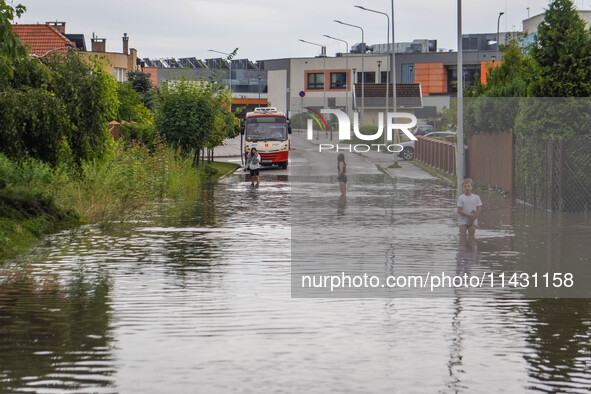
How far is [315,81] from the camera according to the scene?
116 meters

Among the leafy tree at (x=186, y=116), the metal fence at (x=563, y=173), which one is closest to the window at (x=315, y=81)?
the leafy tree at (x=186, y=116)

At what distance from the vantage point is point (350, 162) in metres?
51.3

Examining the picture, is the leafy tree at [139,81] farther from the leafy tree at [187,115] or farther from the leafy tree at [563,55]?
Result: the leafy tree at [563,55]

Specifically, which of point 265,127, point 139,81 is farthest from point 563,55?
point 139,81

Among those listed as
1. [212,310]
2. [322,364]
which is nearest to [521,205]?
[212,310]

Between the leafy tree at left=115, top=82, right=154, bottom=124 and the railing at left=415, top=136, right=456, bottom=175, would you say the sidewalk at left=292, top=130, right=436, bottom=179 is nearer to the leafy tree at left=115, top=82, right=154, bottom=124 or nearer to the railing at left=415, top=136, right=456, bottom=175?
the railing at left=415, top=136, right=456, bottom=175

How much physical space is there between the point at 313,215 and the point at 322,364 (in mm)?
14473

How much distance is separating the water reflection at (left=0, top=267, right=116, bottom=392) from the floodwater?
0.07 feet

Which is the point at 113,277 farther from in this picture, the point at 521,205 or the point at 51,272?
the point at 521,205

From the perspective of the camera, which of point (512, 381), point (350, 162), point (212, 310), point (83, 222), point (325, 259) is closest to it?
point (512, 381)

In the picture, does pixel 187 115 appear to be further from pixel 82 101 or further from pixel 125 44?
pixel 125 44

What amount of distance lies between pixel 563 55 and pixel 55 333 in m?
17.3

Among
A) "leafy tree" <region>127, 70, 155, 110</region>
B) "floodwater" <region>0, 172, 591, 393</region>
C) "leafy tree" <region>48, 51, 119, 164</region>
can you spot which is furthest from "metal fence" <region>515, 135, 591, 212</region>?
"leafy tree" <region>127, 70, 155, 110</region>

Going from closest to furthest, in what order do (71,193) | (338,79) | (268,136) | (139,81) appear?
1. (71,193)
2. (268,136)
3. (139,81)
4. (338,79)
